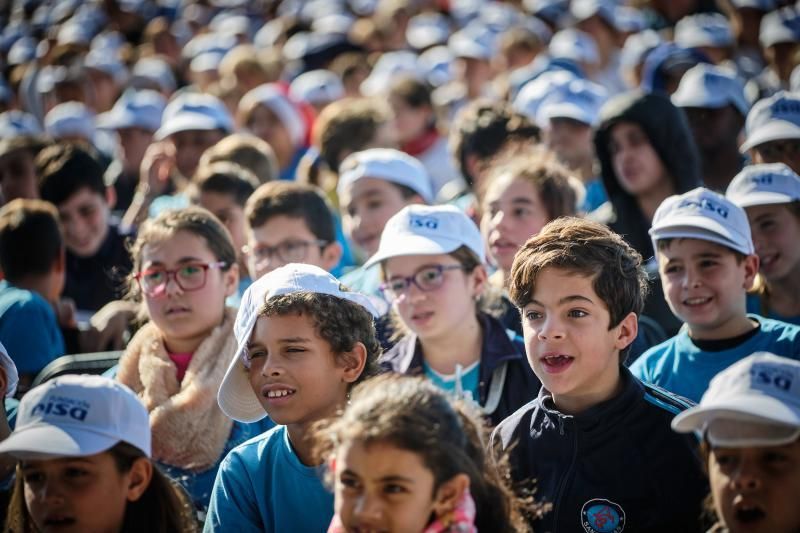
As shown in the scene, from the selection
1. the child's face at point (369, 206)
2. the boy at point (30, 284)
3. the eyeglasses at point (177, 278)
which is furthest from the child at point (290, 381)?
the child's face at point (369, 206)

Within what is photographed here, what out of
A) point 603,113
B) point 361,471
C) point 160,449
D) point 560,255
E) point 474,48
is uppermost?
point 474,48

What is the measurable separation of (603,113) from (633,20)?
7881 mm

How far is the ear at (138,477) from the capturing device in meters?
3.48

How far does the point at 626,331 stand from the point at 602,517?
0.69 m

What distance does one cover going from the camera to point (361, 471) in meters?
2.97

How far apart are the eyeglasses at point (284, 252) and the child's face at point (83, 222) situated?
2139mm

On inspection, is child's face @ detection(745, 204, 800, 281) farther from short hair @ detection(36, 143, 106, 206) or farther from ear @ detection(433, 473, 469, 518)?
short hair @ detection(36, 143, 106, 206)

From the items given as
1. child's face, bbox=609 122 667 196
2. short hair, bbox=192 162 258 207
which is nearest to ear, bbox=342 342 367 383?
short hair, bbox=192 162 258 207

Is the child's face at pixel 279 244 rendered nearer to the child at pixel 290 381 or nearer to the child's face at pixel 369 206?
the child's face at pixel 369 206

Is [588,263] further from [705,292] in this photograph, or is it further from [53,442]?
[53,442]

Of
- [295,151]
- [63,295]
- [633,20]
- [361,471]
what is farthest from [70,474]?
[633,20]

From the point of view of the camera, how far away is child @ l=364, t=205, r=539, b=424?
4730 millimetres

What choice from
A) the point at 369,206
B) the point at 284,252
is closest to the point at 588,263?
the point at 284,252

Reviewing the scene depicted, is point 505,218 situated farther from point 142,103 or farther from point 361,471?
point 142,103
